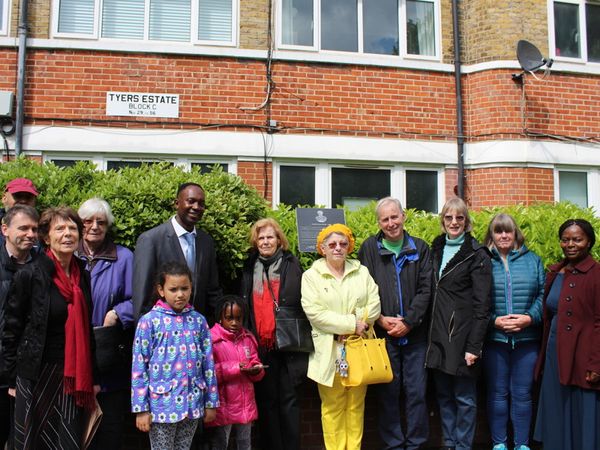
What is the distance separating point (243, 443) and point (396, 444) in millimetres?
1278

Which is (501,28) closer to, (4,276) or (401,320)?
(401,320)

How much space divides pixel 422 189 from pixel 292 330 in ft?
18.3

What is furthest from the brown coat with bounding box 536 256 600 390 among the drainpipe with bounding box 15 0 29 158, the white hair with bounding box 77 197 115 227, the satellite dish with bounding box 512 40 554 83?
the drainpipe with bounding box 15 0 29 158

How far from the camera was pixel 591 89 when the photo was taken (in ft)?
32.0

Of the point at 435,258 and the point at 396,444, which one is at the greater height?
the point at 435,258

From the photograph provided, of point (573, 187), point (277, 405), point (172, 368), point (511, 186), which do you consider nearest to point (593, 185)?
point (573, 187)

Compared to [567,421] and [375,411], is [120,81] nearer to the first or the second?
[375,411]

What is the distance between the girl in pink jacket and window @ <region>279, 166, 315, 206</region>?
4.74 meters

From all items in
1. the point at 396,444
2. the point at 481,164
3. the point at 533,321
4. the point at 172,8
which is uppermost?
the point at 172,8

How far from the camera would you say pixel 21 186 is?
4594mm

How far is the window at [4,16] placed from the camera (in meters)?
8.59

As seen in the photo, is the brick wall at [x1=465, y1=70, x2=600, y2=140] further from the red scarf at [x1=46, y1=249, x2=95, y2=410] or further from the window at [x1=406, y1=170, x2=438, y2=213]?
the red scarf at [x1=46, y1=249, x2=95, y2=410]

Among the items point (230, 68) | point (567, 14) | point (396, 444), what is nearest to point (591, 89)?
point (567, 14)

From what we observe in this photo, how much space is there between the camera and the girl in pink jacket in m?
4.37
